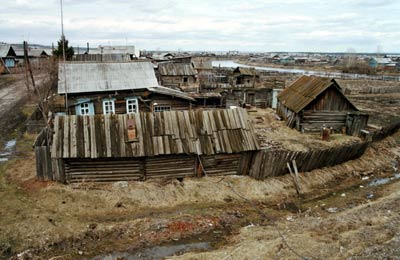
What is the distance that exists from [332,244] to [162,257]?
524 cm

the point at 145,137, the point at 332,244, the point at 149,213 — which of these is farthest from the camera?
the point at 145,137

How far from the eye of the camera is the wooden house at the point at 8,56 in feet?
182

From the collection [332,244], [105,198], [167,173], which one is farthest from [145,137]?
[332,244]

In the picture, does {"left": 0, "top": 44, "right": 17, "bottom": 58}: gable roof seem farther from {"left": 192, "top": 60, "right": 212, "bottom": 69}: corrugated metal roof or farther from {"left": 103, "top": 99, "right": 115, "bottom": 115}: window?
{"left": 103, "top": 99, "right": 115, "bottom": 115}: window

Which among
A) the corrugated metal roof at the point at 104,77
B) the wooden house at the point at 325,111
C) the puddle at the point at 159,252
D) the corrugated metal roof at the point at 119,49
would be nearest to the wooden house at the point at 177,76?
the corrugated metal roof at the point at 104,77

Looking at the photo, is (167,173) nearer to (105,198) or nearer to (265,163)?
(105,198)

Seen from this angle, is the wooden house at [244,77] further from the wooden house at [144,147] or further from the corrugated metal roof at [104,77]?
the wooden house at [144,147]

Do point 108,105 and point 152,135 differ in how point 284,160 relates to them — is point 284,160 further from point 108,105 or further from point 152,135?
point 108,105

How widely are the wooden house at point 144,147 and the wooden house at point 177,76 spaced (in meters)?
24.8

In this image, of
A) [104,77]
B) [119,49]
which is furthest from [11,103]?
[119,49]

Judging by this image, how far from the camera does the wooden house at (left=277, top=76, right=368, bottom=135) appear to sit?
867 inches

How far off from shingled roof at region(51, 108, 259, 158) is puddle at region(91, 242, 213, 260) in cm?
442

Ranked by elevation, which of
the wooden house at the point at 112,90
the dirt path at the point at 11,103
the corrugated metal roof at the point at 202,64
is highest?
the corrugated metal roof at the point at 202,64

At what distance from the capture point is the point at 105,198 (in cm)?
1258
